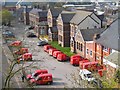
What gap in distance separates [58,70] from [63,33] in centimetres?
738

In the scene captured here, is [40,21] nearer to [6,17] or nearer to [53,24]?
[53,24]

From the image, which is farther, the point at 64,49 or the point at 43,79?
the point at 64,49

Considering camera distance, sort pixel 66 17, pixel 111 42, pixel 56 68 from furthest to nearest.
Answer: pixel 66 17 < pixel 56 68 < pixel 111 42

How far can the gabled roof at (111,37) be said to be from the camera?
1516cm

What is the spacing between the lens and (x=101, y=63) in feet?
53.1

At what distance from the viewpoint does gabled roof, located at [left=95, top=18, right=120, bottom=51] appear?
49.8 ft

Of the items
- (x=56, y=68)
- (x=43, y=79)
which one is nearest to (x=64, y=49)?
(x=56, y=68)

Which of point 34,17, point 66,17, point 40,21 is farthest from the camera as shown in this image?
point 34,17

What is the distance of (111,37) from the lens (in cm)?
1592

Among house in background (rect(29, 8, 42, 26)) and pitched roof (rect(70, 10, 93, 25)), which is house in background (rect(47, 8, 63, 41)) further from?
house in background (rect(29, 8, 42, 26))

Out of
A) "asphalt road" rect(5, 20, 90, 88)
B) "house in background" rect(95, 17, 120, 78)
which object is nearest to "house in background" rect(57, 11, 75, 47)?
"asphalt road" rect(5, 20, 90, 88)

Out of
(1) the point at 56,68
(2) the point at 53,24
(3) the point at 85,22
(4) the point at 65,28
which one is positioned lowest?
(1) the point at 56,68

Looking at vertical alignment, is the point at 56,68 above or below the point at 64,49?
below

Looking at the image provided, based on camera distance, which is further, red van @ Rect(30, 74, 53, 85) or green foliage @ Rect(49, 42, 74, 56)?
green foliage @ Rect(49, 42, 74, 56)
